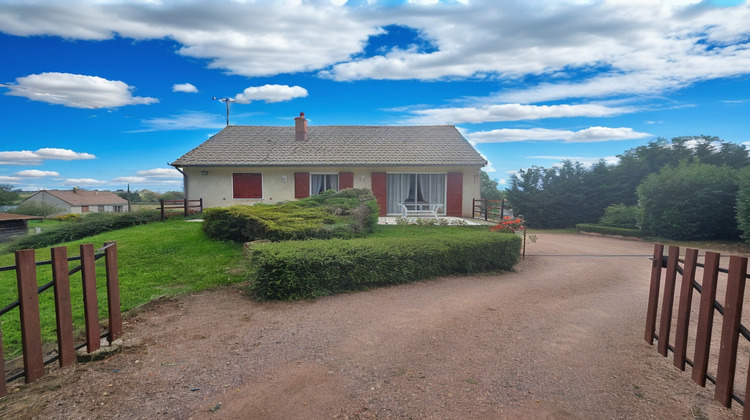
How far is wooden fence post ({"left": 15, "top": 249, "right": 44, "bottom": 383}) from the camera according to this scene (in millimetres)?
3046

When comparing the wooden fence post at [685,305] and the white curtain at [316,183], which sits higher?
the white curtain at [316,183]

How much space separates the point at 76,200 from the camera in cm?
5409

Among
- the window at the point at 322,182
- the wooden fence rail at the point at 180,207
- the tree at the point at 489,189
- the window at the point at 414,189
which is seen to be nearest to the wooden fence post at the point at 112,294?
the wooden fence rail at the point at 180,207

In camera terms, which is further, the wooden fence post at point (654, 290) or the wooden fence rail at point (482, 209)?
the wooden fence rail at point (482, 209)

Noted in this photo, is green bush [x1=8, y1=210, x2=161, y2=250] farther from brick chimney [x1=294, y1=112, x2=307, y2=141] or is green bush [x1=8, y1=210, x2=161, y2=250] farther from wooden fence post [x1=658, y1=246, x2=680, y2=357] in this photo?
wooden fence post [x1=658, y1=246, x2=680, y2=357]

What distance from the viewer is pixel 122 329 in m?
4.34

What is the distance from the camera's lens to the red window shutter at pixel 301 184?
1791 cm

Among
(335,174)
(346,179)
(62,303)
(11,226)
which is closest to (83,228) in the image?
(335,174)

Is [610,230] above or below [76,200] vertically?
above

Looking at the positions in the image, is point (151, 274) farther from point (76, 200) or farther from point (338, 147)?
point (76, 200)

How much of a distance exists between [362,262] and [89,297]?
3.61 m

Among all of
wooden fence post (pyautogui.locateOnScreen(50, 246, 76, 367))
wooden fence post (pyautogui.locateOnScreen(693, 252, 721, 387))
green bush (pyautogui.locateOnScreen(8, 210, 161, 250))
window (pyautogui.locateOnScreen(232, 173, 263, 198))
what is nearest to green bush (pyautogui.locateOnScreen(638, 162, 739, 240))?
wooden fence post (pyautogui.locateOnScreen(693, 252, 721, 387))

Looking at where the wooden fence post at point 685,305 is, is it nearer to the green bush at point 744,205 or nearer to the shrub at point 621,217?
the green bush at point 744,205

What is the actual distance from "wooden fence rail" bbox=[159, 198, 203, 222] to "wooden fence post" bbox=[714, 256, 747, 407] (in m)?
17.2
